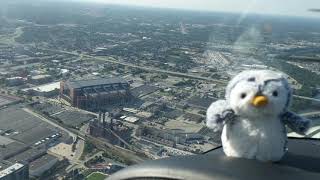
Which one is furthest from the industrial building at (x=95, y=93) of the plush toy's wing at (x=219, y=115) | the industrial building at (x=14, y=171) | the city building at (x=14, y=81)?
the plush toy's wing at (x=219, y=115)

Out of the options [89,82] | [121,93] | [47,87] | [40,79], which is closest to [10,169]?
[121,93]

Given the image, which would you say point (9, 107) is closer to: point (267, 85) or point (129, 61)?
point (129, 61)

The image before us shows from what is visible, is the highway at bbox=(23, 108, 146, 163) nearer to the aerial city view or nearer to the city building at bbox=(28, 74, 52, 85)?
the aerial city view

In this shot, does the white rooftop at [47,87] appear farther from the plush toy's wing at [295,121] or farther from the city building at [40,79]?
the plush toy's wing at [295,121]

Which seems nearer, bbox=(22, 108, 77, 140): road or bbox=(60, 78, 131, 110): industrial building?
bbox=(22, 108, 77, 140): road

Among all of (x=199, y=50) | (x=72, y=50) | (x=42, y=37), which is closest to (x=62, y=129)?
(x=199, y=50)

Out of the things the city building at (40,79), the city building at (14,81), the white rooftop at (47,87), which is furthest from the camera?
the city building at (40,79)

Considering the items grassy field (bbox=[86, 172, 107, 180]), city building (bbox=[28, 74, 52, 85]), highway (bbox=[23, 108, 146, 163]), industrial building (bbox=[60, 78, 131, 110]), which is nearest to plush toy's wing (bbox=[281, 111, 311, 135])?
grassy field (bbox=[86, 172, 107, 180])

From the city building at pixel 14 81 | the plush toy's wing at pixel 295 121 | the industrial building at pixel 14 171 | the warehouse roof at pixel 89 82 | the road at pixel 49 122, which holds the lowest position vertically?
the city building at pixel 14 81
